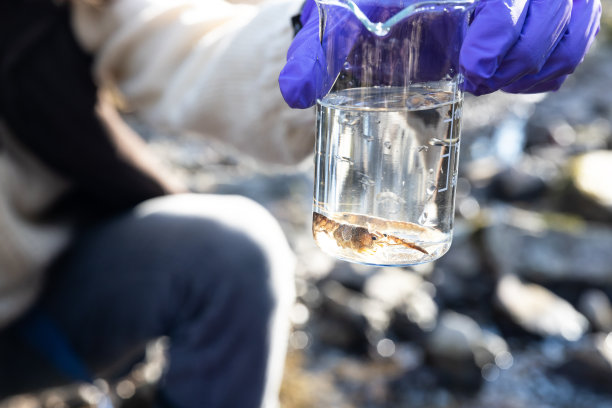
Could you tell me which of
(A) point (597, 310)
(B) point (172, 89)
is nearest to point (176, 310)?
(B) point (172, 89)

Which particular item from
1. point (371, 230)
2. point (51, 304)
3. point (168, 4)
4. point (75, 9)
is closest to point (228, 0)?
point (168, 4)

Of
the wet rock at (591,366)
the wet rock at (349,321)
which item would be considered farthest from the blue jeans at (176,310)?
the wet rock at (591,366)

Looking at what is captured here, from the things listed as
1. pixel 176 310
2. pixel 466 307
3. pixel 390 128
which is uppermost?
pixel 390 128

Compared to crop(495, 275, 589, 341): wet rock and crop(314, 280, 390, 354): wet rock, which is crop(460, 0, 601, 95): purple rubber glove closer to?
crop(314, 280, 390, 354): wet rock

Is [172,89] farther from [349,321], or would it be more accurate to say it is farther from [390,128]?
[349,321]

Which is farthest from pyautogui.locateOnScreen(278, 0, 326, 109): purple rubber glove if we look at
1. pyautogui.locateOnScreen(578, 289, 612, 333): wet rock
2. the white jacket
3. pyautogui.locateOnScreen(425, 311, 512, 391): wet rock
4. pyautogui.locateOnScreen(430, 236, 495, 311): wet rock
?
pyautogui.locateOnScreen(578, 289, 612, 333): wet rock

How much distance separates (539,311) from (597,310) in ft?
0.77

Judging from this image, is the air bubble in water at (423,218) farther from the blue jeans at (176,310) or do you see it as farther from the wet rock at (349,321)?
the wet rock at (349,321)

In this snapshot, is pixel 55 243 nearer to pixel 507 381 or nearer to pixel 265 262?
pixel 265 262

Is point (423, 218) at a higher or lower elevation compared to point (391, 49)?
lower

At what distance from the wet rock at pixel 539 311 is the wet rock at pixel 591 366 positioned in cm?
18

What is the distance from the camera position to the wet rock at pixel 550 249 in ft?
10.1

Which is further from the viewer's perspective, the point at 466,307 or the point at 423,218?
the point at 466,307

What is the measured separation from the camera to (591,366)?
241 cm
